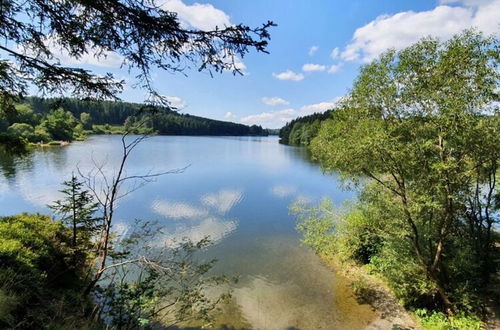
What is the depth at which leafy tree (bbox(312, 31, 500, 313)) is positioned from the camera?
6.30 meters

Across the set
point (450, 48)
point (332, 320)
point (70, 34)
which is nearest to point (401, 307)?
point (332, 320)

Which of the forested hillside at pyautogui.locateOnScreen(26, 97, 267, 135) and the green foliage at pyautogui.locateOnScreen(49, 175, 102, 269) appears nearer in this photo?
the forested hillside at pyautogui.locateOnScreen(26, 97, 267, 135)

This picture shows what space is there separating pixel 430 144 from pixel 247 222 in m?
11.8

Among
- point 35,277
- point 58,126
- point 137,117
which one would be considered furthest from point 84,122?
point 137,117

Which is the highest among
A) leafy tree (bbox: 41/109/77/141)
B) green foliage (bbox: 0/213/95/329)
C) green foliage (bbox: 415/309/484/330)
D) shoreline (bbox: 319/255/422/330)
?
leafy tree (bbox: 41/109/77/141)

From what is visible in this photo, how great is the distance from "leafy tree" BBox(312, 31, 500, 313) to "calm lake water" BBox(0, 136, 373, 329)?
10.7ft

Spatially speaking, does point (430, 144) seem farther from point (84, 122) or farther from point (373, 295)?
point (84, 122)

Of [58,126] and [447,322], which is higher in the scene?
[58,126]

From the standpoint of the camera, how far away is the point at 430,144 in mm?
6613

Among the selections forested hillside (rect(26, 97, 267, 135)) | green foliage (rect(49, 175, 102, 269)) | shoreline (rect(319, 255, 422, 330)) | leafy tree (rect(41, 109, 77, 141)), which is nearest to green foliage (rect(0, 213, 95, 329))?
green foliage (rect(49, 175, 102, 269))

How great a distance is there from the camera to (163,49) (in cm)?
431

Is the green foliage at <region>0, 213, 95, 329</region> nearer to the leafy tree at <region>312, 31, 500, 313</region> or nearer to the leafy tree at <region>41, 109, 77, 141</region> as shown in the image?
the leafy tree at <region>312, 31, 500, 313</region>

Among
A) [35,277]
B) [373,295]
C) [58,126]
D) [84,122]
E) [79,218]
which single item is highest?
[84,122]

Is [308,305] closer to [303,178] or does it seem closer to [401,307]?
[401,307]
